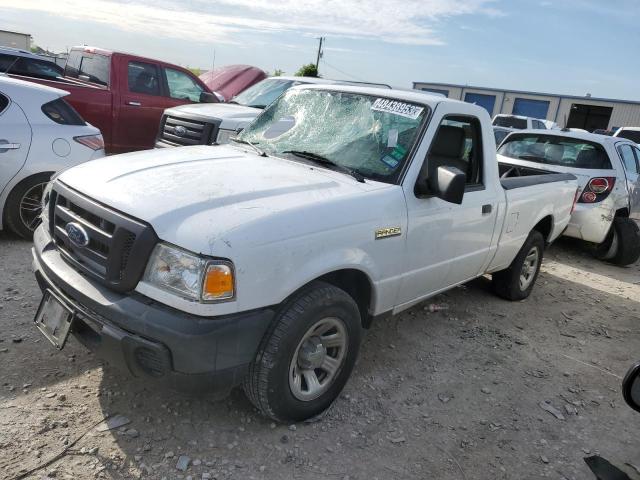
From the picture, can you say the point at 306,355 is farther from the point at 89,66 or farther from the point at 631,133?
the point at 631,133

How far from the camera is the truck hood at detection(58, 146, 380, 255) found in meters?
Result: 2.48

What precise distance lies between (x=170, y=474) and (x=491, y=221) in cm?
299

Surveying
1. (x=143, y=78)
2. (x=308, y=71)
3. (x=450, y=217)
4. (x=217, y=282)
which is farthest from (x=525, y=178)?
(x=308, y=71)

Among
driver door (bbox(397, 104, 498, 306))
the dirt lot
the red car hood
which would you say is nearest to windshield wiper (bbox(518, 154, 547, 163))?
the dirt lot

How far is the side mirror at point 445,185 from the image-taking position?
3186 millimetres

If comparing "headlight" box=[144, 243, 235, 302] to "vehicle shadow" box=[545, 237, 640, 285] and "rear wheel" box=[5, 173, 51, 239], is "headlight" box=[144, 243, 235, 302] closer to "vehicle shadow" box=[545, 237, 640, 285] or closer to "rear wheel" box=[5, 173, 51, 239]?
"rear wheel" box=[5, 173, 51, 239]

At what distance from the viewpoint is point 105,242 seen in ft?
8.55

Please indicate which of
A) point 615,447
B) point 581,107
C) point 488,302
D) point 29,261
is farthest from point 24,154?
point 581,107

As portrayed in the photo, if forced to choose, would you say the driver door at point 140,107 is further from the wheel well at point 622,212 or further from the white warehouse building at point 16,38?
the white warehouse building at point 16,38

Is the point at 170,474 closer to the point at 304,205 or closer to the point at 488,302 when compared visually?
the point at 304,205

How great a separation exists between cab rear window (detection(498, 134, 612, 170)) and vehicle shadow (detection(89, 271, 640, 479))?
302 centimetres

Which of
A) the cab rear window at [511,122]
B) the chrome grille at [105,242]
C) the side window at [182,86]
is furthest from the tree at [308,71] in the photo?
the chrome grille at [105,242]

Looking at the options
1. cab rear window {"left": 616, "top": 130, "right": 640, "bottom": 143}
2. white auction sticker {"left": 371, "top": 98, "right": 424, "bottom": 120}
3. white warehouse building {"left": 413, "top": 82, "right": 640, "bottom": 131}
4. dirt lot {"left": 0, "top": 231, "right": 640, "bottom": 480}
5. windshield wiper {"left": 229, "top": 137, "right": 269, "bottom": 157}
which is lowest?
dirt lot {"left": 0, "top": 231, "right": 640, "bottom": 480}

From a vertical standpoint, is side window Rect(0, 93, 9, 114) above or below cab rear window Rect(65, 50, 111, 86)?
below
